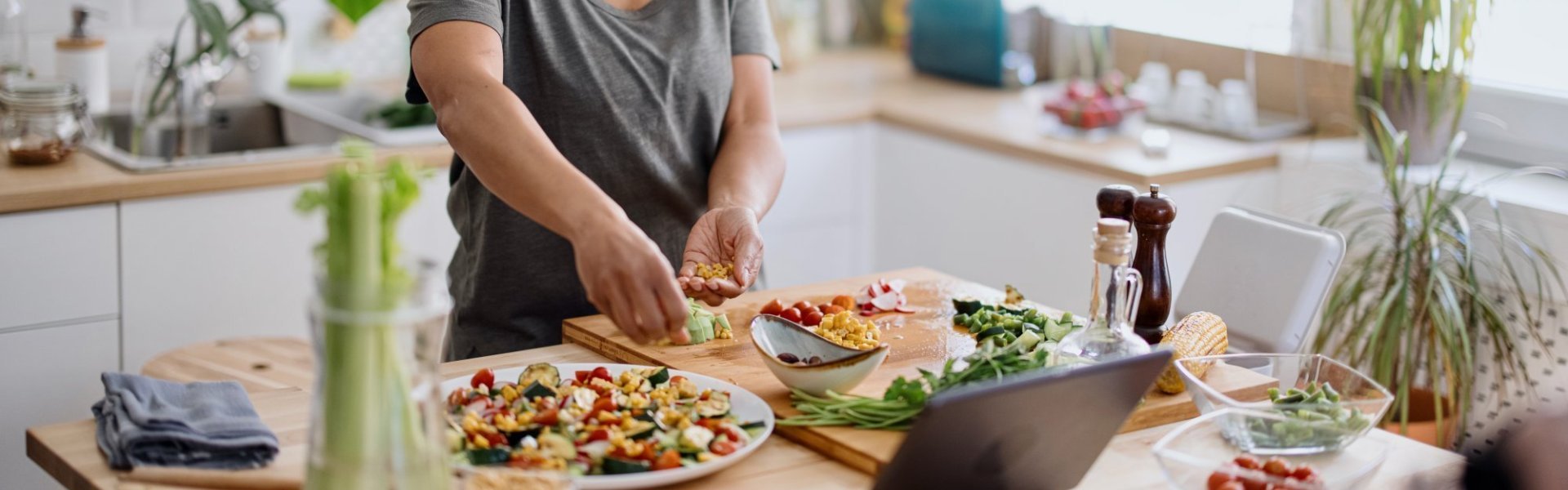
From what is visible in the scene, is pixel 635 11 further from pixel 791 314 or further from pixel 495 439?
pixel 495 439

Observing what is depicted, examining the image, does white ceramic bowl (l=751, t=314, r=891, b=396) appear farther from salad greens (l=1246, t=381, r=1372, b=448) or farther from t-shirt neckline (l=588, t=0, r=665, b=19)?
t-shirt neckline (l=588, t=0, r=665, b=19)

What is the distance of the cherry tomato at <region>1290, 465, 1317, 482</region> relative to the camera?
4.08ft

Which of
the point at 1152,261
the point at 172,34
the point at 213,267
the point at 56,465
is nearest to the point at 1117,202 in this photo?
the point at 1152,261

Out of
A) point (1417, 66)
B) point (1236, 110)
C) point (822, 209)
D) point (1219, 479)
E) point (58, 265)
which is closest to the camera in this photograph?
point (1219, 479)

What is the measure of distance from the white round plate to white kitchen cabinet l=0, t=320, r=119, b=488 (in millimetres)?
1215

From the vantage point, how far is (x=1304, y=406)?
1339 millimetres

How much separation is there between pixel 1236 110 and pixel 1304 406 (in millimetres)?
1776

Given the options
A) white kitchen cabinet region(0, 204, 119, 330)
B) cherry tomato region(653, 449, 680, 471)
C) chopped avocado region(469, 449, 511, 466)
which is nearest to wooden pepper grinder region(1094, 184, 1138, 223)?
cherry tomato region(653, 449, 680, 471)

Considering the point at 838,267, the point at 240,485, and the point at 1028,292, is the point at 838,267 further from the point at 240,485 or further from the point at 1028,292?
the point at 240,485

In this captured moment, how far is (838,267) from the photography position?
335 cm

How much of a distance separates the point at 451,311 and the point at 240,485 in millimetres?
744

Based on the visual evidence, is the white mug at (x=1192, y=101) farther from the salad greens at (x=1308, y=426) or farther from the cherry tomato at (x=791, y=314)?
the salad greens at (x=1308, y=426)

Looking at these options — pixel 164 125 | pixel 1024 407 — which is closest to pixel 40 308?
pixel 164 125

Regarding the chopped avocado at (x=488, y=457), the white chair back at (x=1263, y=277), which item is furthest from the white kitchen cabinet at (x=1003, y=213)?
the chopped avocado at (x=488, y=457)
